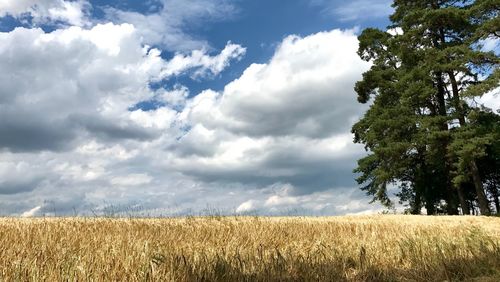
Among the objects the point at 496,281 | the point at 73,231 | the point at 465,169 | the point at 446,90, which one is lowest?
the point at 496,281

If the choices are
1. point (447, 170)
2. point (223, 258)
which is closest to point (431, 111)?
point (447, 170)

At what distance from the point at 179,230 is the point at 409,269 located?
624 cm

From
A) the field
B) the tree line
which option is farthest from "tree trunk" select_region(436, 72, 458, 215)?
the field

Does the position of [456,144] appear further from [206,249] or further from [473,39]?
[206,249]

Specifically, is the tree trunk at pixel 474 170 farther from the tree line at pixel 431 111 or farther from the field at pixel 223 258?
the field at pixel 223 258

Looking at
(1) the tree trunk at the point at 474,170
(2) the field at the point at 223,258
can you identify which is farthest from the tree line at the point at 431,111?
(2) the field at the point at 223,258

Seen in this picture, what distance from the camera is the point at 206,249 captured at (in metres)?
9.38

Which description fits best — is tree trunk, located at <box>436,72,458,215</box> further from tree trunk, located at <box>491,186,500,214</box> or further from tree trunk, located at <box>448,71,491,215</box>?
tree trunk, located at <box>491,186,500,214</box>

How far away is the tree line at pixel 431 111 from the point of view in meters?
31.8

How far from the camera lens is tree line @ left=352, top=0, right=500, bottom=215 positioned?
31781 mm

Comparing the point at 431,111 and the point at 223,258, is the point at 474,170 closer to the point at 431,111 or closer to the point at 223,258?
the point at 431,111

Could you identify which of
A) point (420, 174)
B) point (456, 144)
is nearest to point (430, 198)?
point (420, 174)

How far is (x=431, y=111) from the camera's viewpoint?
38562 millimetres

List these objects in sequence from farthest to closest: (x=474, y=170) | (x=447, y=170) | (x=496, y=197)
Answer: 1. (x=496, y=197)
2. (x=447, y=170)
3. (x=474, y=170)
